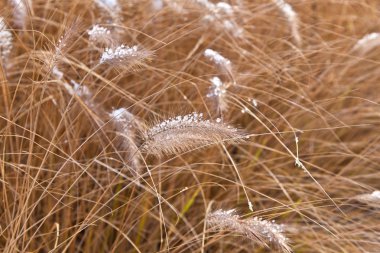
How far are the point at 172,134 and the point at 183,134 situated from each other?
30 mm

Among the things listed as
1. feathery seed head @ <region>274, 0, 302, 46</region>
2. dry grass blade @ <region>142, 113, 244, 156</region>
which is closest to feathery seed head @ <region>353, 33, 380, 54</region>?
feathery seed head @ <region>274, 0, 302, 46</region>

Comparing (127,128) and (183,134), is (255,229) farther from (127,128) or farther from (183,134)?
(127,128)

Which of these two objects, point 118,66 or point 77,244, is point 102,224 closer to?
point 77,244

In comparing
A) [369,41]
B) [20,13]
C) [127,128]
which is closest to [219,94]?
[127,128]

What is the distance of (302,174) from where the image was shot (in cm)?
219

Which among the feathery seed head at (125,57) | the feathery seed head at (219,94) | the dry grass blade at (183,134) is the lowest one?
the feathery seed head at (219,94)

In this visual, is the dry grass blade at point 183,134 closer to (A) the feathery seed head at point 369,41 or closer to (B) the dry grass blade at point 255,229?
(B) the dry grass blade at point 255,229

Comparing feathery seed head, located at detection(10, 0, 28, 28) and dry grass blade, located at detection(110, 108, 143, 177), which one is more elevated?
feathery seed head, located at detection(10, 0, 28, 28)

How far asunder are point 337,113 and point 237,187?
22.1 inches

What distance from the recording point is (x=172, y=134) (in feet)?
4.96

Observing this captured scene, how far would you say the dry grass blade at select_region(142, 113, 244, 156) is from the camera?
1479 mm

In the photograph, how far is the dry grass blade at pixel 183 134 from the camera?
1479 millimetres

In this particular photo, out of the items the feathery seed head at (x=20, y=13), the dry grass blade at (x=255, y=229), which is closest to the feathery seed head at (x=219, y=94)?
the dry grass blade at (x=255, y=229)

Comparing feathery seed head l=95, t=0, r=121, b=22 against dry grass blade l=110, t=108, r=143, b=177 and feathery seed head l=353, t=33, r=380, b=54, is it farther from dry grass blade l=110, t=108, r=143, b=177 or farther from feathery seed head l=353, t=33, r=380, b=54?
feathery seed head l=353, t=33, r=380, b=54
